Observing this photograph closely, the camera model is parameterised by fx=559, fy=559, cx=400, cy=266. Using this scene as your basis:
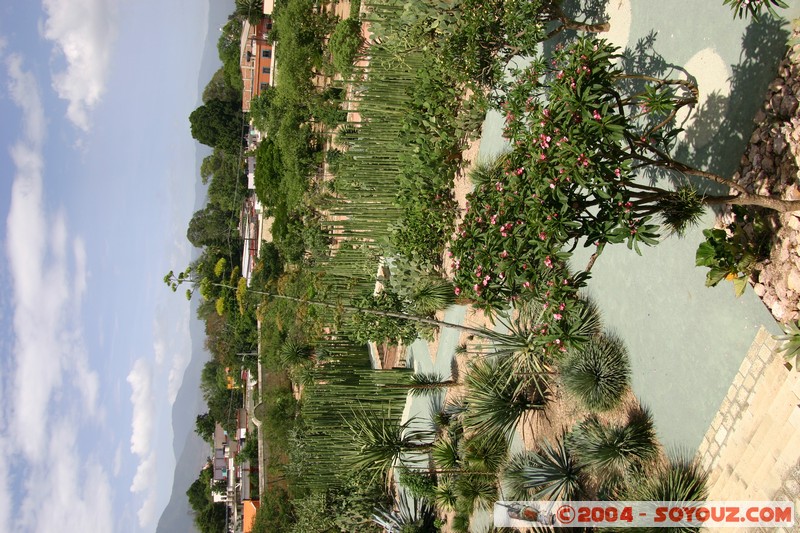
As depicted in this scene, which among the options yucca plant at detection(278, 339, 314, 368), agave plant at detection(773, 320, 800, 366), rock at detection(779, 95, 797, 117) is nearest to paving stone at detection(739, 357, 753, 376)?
agave plant at detection(773, 320, 800, 366)

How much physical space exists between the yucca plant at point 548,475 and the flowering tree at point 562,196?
265 centimetres

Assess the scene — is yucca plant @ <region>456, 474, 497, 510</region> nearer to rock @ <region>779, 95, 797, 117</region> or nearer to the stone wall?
the stone wall

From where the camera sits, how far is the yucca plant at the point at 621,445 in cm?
613

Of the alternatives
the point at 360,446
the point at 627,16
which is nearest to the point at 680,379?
the point at 627,16

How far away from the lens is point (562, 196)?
4578 mm

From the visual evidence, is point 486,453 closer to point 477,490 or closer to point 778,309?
point 477,490

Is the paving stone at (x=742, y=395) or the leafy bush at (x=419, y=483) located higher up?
the leafy bush at (x=419, y=483)

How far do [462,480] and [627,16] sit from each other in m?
6.93

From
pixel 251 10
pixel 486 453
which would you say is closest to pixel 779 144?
pixel 486 453

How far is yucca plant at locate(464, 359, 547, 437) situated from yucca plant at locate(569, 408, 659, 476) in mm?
1167

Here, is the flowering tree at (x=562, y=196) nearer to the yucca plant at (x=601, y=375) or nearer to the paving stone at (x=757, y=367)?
the paving stone at (x=757, y=367)

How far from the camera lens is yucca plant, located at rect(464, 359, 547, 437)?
24.7 ft

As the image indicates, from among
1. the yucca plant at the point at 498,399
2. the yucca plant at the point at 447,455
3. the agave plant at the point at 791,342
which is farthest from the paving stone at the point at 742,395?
the yucca plant at the point at 447,455

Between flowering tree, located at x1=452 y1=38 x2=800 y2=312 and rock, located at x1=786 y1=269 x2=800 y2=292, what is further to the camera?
rock, located at x1=786 y1=269 x2=800 y2=292
